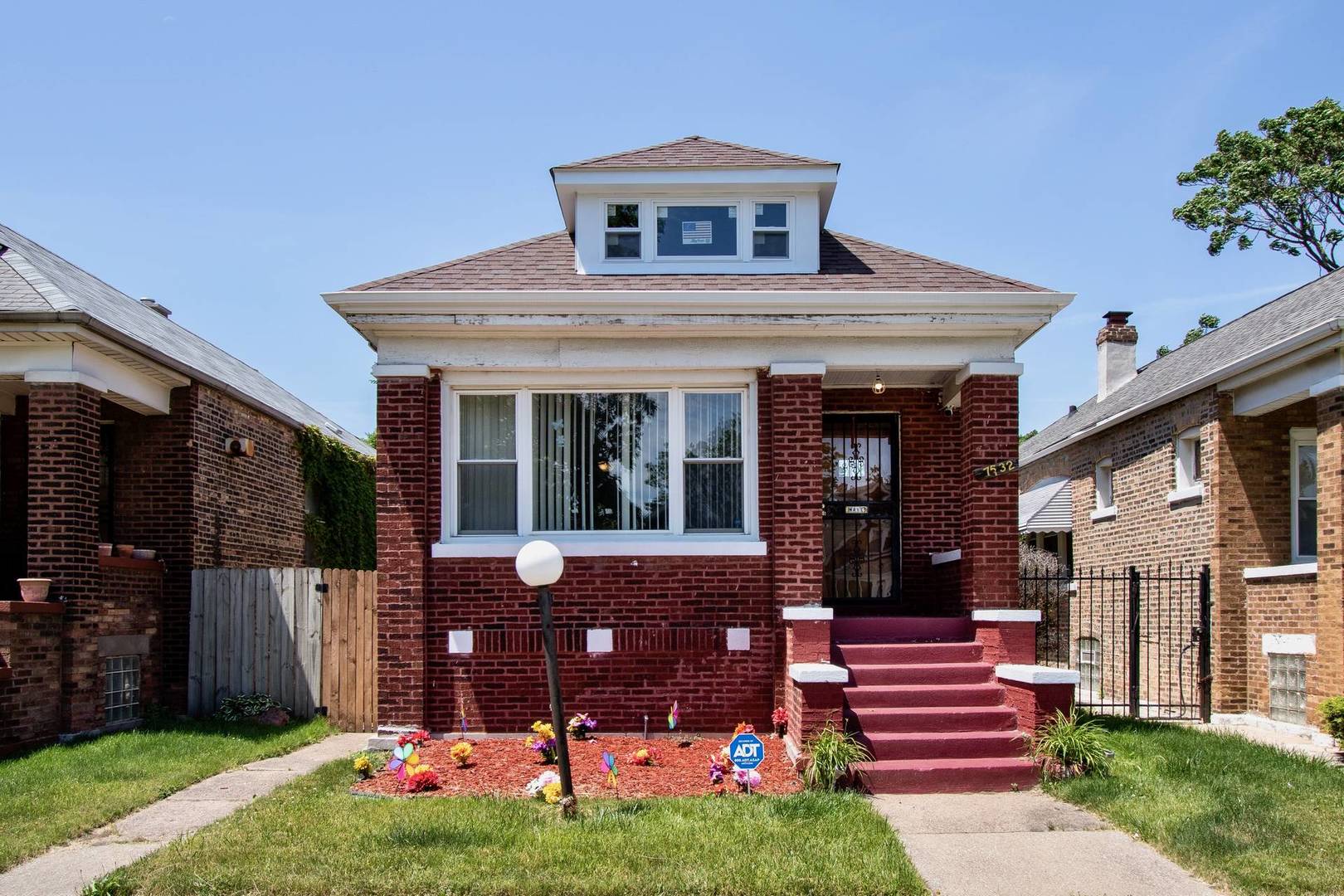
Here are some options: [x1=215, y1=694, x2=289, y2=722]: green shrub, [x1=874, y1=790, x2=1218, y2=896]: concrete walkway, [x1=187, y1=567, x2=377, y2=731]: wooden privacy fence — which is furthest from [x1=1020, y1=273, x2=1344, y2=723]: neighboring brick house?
[x1=215, y1=694, x2=289, y2=722]: green shrub

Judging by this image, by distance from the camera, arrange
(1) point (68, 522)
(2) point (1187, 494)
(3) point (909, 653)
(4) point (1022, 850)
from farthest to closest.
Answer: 1. (2) point (1187, 494)
2. (1) point (68, 522)
3. (3) point (909, 653)
4. (4) point (1022, 850)

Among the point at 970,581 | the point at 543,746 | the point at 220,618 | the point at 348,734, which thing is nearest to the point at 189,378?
the point at 220,618

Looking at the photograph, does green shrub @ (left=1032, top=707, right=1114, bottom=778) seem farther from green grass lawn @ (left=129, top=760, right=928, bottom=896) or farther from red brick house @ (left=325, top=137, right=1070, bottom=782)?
green grass lawn @ (left=129, top=760, right=928, bottom=896)

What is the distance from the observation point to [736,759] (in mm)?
7961

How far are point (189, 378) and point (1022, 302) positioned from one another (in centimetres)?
969

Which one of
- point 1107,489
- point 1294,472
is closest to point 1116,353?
point 1107,489

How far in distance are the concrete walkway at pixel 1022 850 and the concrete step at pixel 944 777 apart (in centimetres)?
11

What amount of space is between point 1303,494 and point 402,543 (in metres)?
10.3

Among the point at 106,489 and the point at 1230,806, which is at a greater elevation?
the point at 106,489

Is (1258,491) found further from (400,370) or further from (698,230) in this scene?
(400,370)

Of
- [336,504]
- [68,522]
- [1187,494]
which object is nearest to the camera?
[68,522]

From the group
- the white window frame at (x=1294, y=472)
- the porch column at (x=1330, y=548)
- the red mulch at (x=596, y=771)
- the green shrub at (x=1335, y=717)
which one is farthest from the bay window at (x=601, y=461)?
the white window frame at (x=1294, y=472)

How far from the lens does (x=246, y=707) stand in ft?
40.0

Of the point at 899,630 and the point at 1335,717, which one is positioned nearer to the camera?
the point at 1335,717
